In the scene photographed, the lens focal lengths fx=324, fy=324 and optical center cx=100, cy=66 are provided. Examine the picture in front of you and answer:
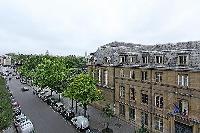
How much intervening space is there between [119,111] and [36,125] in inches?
674

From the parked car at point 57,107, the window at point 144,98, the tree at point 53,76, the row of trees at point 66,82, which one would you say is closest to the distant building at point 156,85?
the window at point 144,98

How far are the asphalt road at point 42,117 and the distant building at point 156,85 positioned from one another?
463 inches

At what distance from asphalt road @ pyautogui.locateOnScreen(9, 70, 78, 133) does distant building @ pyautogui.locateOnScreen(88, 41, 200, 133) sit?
38.6ft

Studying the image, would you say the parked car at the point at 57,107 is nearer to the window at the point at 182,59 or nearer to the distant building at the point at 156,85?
the distant building at the point at 156,85

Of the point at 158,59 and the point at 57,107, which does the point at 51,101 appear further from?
the point at 158,59

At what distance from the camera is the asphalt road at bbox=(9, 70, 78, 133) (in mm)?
58094

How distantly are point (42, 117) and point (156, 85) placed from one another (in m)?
26.4

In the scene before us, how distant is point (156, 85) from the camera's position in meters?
54.8

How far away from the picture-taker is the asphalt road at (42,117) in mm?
58094

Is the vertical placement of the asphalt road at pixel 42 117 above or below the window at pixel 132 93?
below

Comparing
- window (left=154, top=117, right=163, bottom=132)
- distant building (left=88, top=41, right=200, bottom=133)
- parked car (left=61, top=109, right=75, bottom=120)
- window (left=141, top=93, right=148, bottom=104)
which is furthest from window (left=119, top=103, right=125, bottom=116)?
window (left=154, top=117, right=163, bottom=132)

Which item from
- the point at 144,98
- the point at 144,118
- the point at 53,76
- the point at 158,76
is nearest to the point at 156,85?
the point at 158,76

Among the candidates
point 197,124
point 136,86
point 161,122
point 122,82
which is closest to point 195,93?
point 197,124

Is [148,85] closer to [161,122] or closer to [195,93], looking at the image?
[161,122]
